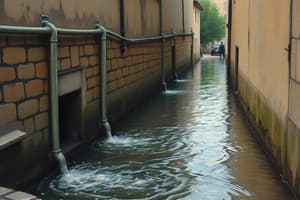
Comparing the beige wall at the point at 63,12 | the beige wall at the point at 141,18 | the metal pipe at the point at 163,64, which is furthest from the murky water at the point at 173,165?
the metal pipe at the point at 163,64

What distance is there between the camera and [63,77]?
690cm

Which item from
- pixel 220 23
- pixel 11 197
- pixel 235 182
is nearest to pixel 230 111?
pixel 235 182

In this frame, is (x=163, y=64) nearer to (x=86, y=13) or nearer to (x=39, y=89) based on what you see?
(x=86, y=13)

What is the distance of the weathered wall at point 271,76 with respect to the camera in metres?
6.09

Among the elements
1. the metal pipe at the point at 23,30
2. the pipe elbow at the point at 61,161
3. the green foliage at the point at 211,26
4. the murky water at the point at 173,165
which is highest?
the green foliage at the point at 211,26

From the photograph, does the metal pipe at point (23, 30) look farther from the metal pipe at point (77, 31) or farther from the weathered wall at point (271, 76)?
the weathered wall at point (271, 76)

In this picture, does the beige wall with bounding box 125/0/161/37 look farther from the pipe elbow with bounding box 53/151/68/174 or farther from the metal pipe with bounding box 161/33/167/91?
the pipe elbow with bounding box 53/151/68/174

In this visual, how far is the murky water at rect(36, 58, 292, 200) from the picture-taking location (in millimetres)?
5582

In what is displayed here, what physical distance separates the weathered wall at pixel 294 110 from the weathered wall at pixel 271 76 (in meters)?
0.22

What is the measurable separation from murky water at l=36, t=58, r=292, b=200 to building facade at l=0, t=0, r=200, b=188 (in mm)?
397

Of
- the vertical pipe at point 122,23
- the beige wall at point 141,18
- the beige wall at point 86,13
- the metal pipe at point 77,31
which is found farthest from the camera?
the beige wall at point 141,18

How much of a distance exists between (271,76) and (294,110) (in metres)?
1.95

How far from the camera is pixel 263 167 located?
6691mm

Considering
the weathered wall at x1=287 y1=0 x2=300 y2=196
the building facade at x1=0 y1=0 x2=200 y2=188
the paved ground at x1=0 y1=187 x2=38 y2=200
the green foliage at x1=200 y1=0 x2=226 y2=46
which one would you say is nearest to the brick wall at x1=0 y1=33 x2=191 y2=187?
the building facade at x1=0 y1=0 x2=200 y2=188
